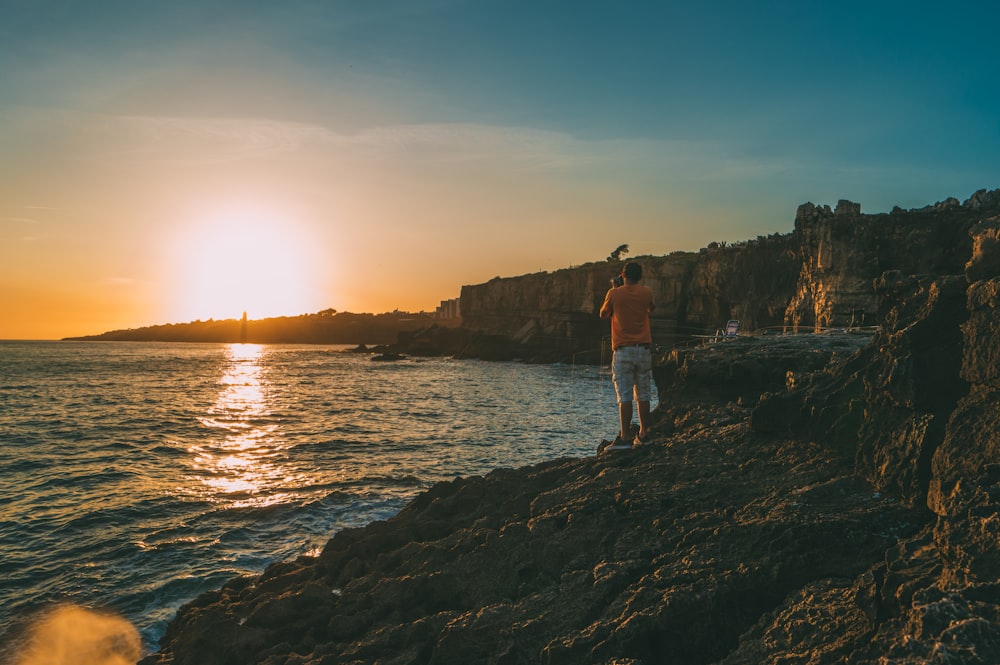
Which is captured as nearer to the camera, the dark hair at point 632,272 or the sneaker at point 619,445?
the sneaker at point 619,445

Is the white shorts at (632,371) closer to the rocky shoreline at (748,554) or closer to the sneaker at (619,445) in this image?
the sneaker at (619,445)

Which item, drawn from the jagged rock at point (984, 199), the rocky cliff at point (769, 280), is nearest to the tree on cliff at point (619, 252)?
the rocky cliff at point (769, 280)

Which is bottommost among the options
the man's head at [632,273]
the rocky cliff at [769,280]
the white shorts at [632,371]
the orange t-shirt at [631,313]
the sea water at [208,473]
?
the sea water at [208,473]

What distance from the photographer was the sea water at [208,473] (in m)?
8.24

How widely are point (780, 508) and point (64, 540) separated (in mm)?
10775

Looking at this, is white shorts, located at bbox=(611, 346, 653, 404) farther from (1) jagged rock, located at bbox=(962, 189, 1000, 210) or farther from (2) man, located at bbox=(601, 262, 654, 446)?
(1) jagged rock, located at bbox=(962, 189, 1000, 210)

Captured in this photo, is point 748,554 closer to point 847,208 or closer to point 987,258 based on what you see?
point 987,258

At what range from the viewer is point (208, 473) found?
1409 centimetres

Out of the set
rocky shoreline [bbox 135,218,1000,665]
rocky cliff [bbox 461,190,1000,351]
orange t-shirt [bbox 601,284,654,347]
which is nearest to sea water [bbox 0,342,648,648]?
rocky shoreline [bbox 135,218,1000,665]

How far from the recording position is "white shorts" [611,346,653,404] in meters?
7.46

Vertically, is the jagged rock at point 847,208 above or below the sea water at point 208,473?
above

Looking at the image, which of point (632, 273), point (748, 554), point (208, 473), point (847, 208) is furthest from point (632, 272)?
point (847, 208)

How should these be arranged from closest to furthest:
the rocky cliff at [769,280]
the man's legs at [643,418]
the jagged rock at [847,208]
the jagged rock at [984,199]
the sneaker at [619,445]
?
1. the sneaker at [619,445]
2. the man's legs at [643,418]
3. the jagged rock at [984,199]
4. the rocky cliff at [769,280]
5. the jagged rock at [847,208]

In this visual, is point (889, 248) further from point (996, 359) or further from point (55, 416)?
point (55, 416)
